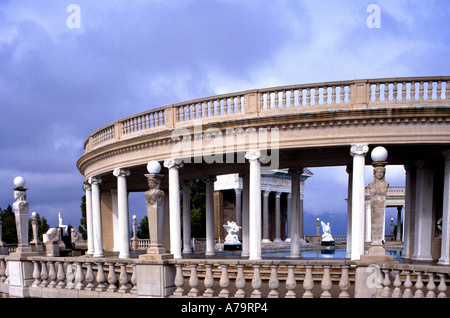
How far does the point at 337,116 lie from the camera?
1508cm

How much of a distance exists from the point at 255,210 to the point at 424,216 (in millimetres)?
7783

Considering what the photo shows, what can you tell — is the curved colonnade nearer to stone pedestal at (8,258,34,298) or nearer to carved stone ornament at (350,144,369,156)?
carved stone ornament at (350,144,369,156)

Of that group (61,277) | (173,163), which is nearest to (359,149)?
(173,163)

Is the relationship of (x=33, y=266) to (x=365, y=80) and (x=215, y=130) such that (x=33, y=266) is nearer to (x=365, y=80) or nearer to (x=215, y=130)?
(x=215, y=130)

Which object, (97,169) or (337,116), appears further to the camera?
(97,169)

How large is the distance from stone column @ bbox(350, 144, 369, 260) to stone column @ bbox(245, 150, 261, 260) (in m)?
3.43

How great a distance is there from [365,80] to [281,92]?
310 centimetres

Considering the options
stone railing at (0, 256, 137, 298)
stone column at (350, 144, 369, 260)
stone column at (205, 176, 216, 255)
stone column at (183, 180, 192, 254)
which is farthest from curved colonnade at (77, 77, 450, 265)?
stone railing at (0, 256, 137, 298)

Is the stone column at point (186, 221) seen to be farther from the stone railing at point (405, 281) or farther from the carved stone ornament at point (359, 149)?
the stone railing at point (405, 281)

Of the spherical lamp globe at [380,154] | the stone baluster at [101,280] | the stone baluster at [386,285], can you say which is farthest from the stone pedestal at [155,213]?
the spherical lamp globe at [380,154]

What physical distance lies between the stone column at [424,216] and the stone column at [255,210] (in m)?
7.50

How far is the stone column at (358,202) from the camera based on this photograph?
1475 cm

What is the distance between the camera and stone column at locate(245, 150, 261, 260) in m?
15.7
